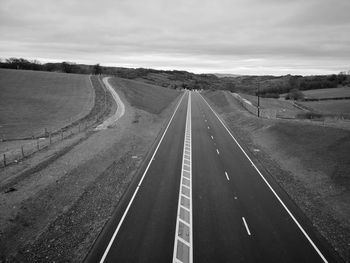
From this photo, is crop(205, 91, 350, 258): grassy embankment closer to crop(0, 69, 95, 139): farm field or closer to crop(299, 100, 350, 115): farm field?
crop(0, 69, 95, 139): farm field

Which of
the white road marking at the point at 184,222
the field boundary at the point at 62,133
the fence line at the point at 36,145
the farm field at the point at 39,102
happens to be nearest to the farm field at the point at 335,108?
the white road marking at the point at 184,222

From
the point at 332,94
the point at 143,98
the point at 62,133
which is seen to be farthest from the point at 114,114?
the point at 332,94

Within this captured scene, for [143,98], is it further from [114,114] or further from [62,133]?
[62,133]

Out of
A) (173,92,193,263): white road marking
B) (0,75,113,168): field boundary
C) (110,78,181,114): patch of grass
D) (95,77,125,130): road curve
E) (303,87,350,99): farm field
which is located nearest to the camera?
(173,92,193,263): white road marking

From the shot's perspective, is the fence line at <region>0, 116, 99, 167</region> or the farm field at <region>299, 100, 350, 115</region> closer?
the fence line at <region>0, 116, 99, 167</region>

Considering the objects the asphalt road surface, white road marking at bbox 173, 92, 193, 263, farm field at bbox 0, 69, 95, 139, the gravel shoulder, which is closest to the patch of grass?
farm field at bbox 0, 69, 95, 139

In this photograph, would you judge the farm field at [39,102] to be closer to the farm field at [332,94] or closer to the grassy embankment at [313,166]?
the grassy embankment at [313,166]
